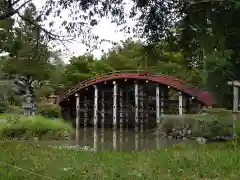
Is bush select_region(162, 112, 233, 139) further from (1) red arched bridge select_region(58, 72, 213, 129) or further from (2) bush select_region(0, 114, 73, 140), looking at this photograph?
(2) bush select_region(0, 114, 73, 140)

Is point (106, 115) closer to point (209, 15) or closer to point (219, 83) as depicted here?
point (219, 83)

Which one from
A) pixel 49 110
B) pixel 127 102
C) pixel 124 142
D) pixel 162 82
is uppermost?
pixel 162 82

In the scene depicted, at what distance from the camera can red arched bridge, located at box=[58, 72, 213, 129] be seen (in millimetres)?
27031

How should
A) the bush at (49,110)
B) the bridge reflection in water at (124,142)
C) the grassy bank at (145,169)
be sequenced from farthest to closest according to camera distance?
the bush at (49,110) → the bridge reflection in water at (124,142) → the grassy bank at (145,169)

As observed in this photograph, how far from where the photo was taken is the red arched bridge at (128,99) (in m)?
27.0

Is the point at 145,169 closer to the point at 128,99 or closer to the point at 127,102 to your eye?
the point at 127,102

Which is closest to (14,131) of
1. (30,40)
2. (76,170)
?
(30,40)

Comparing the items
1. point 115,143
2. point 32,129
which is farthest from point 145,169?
point 32,129

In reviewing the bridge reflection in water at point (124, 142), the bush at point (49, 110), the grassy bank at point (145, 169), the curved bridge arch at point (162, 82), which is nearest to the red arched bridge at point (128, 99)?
the curved bridge arch at point (162, 82)

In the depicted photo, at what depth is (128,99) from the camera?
1292 inches

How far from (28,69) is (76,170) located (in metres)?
26.9

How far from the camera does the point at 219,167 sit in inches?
253

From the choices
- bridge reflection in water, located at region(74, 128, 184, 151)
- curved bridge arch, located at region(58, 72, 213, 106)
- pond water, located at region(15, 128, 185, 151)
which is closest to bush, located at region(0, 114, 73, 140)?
pond water, located at region(15, 128, 185, 151)

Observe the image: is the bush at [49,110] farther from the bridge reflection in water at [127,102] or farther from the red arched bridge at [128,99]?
the red arched bridge at [128,99]
